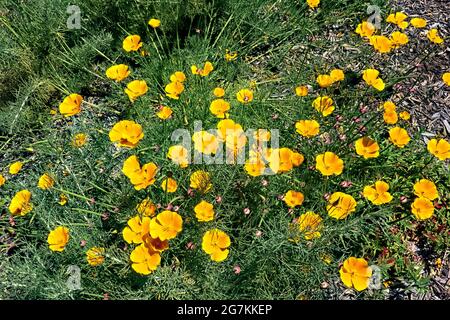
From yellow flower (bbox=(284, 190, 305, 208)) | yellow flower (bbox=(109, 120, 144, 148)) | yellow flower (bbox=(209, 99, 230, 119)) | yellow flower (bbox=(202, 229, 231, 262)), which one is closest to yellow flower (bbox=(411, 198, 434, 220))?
yellow flower (bbox=(284, 190, 305, 208))

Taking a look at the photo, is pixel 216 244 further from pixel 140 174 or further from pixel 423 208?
pixel 423 208

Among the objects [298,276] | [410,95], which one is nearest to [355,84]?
[410,95]

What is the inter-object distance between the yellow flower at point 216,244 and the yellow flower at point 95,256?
45 cm

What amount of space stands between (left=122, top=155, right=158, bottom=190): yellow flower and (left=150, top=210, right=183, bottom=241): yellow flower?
0.16m

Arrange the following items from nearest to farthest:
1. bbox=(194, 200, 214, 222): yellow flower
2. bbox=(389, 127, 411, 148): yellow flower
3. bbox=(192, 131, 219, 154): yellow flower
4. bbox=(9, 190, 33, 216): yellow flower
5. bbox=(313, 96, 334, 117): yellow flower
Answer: bbox=(194, 200, 214, 222): yellow flower < bbox=(192, 131, 219, 154): yellow flower < bbox=(9, 190, 33, 216): yellow flower < bbox=(389, 127, 411, 148): yellow flower < bbox=(313, 96, 334, 117): yellow flower

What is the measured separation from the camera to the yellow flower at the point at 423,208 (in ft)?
6.47

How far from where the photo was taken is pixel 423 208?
198 cm

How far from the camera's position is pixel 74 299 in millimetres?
1857

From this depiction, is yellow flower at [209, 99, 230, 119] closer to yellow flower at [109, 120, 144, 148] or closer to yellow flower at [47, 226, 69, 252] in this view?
yellow flower at [109, 120, 144, 148]

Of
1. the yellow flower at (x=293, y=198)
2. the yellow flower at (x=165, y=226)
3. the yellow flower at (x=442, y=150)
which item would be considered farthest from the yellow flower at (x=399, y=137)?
the yellow flower at (x=165, y=226)

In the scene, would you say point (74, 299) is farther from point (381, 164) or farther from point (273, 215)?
point (381, 164)

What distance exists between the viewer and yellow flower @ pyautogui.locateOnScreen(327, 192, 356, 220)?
1.88 meters

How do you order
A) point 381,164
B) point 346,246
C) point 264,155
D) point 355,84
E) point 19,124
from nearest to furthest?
point 264,155
point 346,246
point 381,164
point 19,124
point 355,84
